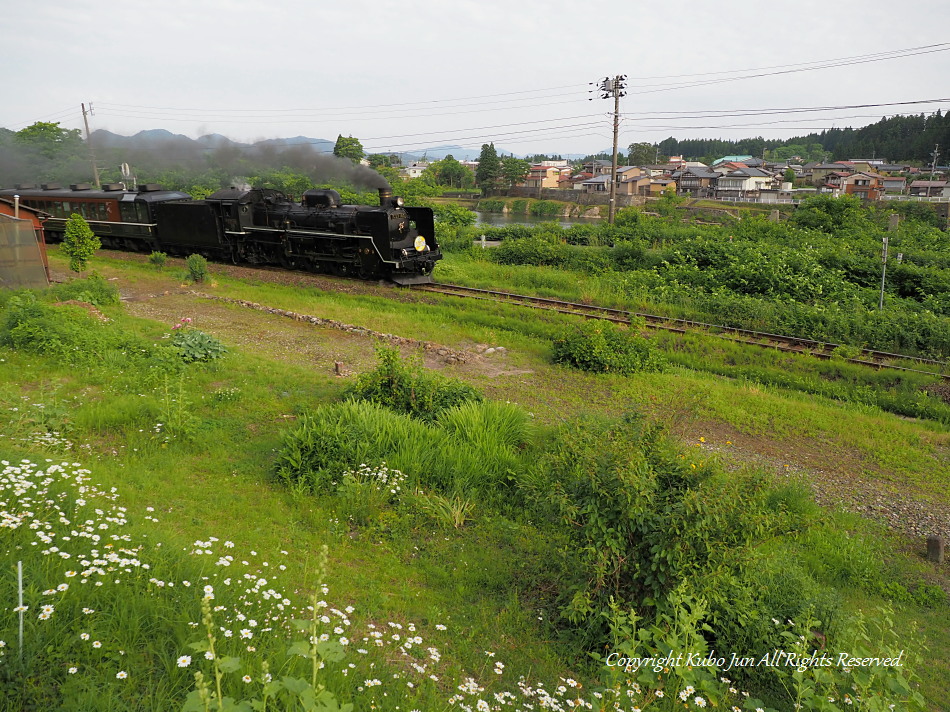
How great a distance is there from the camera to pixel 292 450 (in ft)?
23.7

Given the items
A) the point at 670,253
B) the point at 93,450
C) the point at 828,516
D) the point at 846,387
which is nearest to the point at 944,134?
the point at 670,253

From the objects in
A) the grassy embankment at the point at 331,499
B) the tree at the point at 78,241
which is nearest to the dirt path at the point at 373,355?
the grassy embankment at the point at 331,499

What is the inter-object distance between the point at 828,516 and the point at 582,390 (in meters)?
4.80

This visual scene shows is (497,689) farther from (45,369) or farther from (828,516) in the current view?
(45,369)

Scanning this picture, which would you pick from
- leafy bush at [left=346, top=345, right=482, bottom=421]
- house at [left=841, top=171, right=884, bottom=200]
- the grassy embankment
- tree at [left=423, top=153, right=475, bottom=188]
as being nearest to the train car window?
the grassy embankment

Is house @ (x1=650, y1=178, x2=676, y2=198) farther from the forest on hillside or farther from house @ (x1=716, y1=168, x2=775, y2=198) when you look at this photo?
the forest on hillside

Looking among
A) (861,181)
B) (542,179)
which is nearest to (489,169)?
(542,179)

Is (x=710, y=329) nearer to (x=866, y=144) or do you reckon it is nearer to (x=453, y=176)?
(x=453, y=176)

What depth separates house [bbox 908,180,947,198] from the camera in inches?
2375

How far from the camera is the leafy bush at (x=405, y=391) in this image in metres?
8.97

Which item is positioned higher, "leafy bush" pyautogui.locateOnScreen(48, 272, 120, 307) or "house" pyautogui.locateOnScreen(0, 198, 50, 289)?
"house" pyautogui.locateOnScreen(0, 198, 50, 289)

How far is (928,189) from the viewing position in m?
62.8

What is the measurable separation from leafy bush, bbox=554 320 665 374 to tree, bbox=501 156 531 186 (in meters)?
68.8

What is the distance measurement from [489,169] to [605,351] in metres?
69.8
